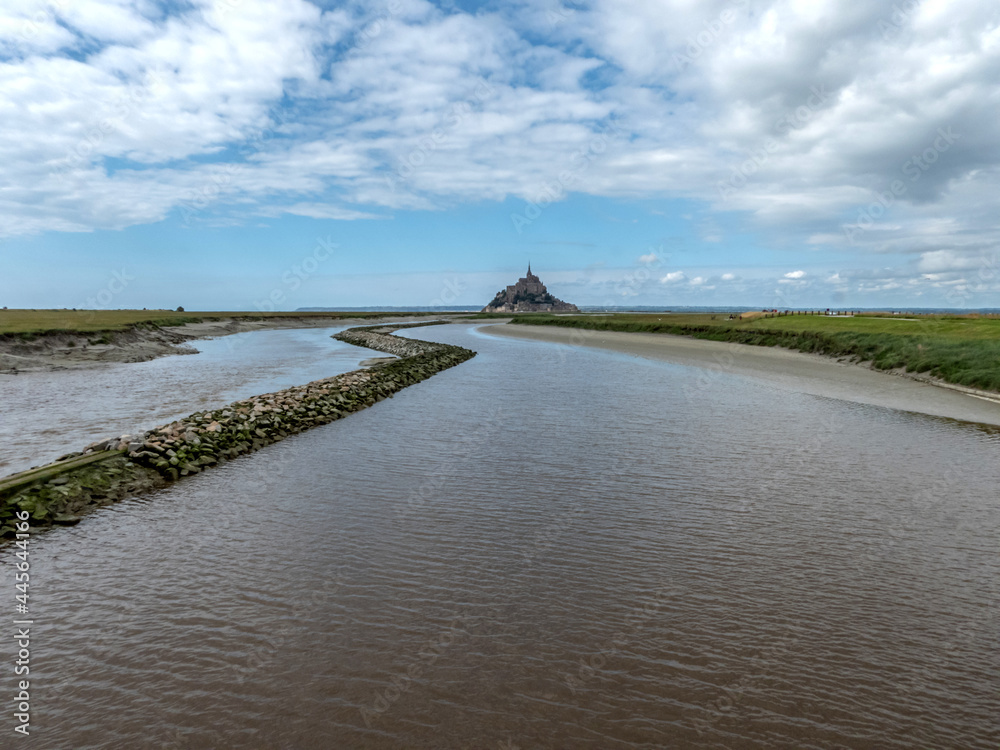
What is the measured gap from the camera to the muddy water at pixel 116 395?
1762 cm

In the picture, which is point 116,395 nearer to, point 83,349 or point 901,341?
point 83,349

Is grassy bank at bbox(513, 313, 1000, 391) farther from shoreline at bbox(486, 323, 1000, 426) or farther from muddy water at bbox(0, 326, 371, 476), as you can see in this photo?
muddy water at bbox(0, 326, 371, 476)

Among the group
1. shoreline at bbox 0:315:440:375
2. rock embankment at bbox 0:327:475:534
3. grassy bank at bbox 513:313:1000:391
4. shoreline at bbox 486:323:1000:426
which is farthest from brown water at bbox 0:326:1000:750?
shoreline at bbox 0:315:440:375

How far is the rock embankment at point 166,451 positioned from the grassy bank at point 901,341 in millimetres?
32938

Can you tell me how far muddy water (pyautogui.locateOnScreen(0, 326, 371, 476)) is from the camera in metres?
17.6

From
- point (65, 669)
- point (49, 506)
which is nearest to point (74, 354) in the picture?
point (49, 506)

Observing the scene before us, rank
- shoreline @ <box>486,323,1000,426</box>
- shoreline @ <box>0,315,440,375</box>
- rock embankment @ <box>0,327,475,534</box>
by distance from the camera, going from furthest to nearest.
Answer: shoreline @ <box>0,315,440,375</box>
shoreline @ <box>486,323,1000,426</box>
rock embankment @ <box>0,327,475,534</box>

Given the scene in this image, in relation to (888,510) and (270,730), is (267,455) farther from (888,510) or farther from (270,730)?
(888,510)

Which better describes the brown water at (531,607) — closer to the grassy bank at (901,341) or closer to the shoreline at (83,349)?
the grassy bank at (901,341)

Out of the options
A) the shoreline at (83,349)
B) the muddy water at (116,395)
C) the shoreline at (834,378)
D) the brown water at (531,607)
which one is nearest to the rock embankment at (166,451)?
the brown water at (531,607)

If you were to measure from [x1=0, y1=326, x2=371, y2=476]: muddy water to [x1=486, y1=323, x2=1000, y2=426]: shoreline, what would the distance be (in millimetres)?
29715

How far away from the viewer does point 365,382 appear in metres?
30.5

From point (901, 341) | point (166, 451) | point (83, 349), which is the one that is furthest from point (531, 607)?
point (83, 349)

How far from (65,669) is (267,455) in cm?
1100
